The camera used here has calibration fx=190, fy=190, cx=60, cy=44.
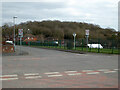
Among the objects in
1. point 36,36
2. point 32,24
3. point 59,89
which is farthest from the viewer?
point 36,36

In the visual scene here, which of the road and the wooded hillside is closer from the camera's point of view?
the road

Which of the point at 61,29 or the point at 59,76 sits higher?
the point at 61,29

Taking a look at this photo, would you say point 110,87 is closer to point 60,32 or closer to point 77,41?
point 77,41

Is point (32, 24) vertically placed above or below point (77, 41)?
above

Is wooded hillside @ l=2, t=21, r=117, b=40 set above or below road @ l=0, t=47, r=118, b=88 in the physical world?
above

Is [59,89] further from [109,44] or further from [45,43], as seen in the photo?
[45,43]

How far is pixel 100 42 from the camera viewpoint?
94.1ft

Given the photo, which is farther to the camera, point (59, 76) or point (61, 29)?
point (61, 29)

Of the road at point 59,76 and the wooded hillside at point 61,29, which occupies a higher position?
the wooded hillside at point 61,29

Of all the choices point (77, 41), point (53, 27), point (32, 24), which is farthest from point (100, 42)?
point (32, 24)

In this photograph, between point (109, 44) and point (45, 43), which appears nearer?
point (109, 44)

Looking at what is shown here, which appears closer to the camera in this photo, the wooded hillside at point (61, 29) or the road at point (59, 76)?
the road at point (59, 76)

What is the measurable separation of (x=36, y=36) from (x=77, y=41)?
44907 millimetres

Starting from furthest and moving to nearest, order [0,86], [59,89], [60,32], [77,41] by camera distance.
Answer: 1. [60,32]
2. [77,41]
3. [0,86]
4. [59,89]
